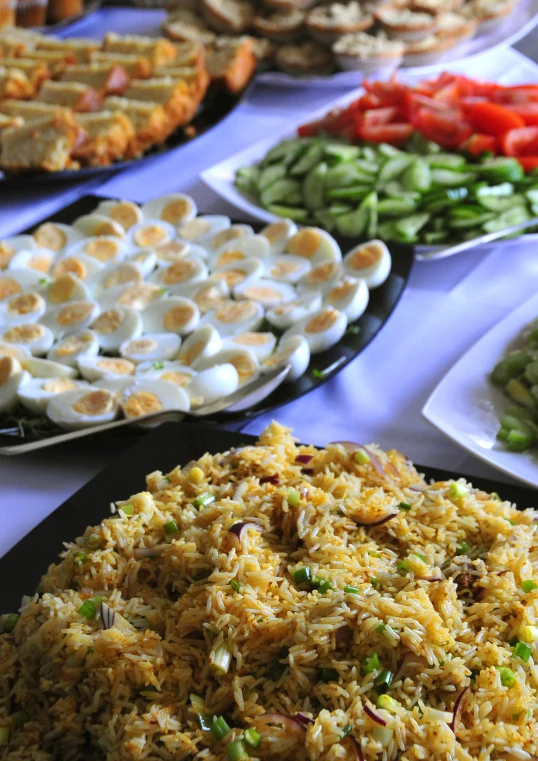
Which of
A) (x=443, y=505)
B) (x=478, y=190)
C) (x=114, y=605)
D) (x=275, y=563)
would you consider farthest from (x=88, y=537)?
(x=478, y=190)

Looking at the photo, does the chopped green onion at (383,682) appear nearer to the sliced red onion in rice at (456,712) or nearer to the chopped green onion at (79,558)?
the sliced red onion in rice at (456,712)

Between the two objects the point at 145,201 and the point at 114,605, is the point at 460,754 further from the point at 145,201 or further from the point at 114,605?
the point at 145,201

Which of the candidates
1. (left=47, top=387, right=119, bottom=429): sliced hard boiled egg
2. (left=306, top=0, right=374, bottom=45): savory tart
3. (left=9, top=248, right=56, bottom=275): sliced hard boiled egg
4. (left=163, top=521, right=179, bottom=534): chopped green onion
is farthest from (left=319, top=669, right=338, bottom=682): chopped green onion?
(left=306, top=0, right=374, bottom=45): savory tart

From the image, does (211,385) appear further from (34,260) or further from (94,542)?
(34,260)

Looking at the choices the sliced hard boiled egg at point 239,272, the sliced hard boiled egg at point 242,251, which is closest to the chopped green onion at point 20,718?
the sliced hard boiled egg at point 239,272

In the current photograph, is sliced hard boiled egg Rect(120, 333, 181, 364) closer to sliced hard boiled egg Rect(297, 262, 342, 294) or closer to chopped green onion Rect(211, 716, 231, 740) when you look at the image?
sliced hard boiled egg Rect(297, 262, 342, 294)
